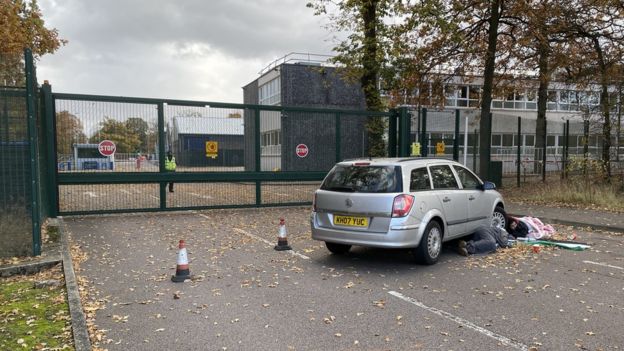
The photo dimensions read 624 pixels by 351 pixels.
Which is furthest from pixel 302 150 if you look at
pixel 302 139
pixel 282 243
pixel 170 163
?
pixel 282 243

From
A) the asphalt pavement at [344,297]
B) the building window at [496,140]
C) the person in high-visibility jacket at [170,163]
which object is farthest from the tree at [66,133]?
the building window at [496,140]

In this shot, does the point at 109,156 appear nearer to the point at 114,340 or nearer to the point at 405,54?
the point at 114,340

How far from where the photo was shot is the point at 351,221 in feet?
22.4

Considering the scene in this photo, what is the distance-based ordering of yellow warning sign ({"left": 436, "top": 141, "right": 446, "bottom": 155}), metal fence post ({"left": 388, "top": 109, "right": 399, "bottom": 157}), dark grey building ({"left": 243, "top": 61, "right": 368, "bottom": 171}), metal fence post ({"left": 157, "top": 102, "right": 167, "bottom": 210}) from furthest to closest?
yellow warning sign ({"left": 436, "top": 141, "right": 446, "bottom": 155}) → metal fence post ({"left": 388, "top": 109, "right": 399, "bottom": 157}) → dark grey building ({"left": 243, "top": 61, "right": 368, "bottom": 171}) → metal fence post ({"left": 157, "top": 102, "right": 167, "bottom": 210})

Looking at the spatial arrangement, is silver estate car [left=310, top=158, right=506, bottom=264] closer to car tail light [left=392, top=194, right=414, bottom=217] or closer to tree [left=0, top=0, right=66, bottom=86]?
car tail light [left=392, top=194, right=414, bottom=217]

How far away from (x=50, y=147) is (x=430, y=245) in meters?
8.90

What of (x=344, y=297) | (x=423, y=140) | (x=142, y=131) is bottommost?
(x=344, y=297)

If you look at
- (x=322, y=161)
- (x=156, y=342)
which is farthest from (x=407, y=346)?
(x=322, y=161)

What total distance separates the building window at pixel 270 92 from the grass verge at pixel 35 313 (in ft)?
78.4

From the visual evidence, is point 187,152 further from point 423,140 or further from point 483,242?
point 483,242

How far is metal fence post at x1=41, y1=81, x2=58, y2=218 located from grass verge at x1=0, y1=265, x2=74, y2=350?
16.4 ft

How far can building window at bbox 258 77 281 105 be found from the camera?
2955 centimetres

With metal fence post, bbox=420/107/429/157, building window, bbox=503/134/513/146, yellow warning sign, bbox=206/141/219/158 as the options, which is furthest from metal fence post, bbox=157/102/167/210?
building window, bbox=503/134/513/146

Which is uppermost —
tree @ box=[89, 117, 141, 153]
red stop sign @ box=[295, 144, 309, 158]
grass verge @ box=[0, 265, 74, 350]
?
tree @ box=[89, 117, 141, 153]
